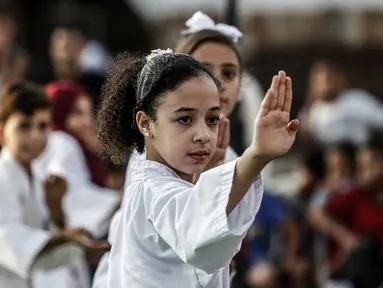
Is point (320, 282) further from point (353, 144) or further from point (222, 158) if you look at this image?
point (222, 158)

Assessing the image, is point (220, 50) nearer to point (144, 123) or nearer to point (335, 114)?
point (144, 123)

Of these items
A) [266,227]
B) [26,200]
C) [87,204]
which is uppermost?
[26,200]

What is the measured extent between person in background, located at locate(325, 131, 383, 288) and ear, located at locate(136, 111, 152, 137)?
4.35 metres

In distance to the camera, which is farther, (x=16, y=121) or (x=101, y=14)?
(x=101, y=14)

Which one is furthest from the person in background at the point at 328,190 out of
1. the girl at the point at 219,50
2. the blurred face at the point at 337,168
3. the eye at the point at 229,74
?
the eye at the point at 229,74

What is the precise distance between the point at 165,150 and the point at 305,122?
6700mm

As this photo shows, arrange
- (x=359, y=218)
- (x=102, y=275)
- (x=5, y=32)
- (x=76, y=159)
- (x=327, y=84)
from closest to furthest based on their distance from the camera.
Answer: (x=102, y=275), (x=76, y=159), (x=359, y=218), (x=327, y=84), (x=5, y=32)

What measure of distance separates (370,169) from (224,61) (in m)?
4.02

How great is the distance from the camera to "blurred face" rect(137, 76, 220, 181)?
4.53m

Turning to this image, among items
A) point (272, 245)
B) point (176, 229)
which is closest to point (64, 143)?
point (272, 245)

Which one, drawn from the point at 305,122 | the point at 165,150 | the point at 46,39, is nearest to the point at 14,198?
the point at 165,150

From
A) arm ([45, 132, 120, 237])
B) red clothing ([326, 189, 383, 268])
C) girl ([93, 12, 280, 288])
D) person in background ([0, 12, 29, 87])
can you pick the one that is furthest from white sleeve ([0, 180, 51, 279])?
person in background ([0, 12, 29, 87])

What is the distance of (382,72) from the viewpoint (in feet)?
53.3

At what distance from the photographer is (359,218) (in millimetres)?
9438
